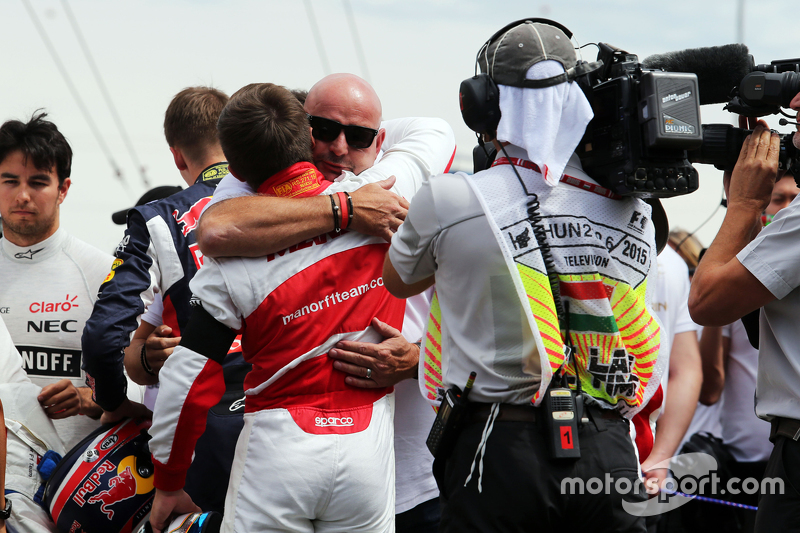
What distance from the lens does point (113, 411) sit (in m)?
2.88

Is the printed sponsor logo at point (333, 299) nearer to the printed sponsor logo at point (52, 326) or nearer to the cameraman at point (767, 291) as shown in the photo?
the cameraman at point (767, 291)

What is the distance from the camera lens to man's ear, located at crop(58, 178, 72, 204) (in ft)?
13.0

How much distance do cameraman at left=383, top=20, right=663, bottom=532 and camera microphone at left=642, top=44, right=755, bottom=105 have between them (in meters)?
0.44

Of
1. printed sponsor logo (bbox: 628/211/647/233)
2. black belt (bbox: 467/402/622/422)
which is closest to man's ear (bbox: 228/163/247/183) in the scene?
black belt (bbox: 467/402/622/422)

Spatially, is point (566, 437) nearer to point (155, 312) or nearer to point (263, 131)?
point (263, 131)

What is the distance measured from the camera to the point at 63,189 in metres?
4.00

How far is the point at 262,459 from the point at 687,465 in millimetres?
→ 2670

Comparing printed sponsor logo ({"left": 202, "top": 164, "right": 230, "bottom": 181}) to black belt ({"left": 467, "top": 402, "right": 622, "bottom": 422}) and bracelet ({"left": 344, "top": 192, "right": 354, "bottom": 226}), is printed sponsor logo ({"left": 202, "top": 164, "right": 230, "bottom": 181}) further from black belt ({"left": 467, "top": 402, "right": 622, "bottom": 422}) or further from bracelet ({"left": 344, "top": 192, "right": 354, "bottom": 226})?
black belt ({"left": 467, "top": 402, "right": 622, "bottom": 422})

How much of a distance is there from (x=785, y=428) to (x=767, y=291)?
0.40 meters

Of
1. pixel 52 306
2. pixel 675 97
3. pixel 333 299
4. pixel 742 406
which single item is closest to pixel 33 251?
pixel 52 306

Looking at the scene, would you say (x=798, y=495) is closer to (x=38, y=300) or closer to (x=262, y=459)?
(x=262, y=459)

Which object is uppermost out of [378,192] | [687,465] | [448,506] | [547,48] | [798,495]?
[547,48]

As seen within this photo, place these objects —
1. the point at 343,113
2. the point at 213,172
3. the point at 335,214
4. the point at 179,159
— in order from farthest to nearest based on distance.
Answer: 1. the point at 179,159
2. the point at 213,172
3. the point at 343,113
4. the point at 335,214

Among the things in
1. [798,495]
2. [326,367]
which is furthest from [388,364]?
[798,495]
